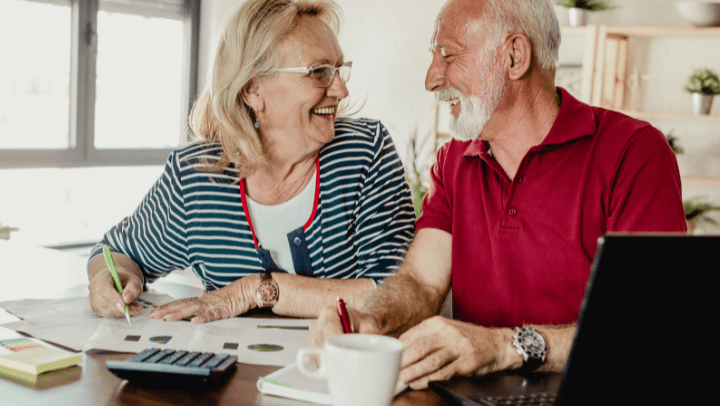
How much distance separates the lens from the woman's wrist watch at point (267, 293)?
4.81 feet

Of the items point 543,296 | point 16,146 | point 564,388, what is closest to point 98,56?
point 16,146

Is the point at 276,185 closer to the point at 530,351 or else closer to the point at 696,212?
the point at 530,351

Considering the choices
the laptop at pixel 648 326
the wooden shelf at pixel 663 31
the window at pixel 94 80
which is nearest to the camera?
the laptop at pixel 648 326

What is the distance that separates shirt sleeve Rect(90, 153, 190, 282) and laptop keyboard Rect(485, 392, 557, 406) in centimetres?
103

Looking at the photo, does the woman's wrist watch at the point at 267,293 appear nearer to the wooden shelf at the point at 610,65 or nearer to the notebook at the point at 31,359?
the notebook at the point at 31,359

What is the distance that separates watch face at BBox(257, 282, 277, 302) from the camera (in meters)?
1.47

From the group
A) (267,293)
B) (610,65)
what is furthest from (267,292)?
(610,65)

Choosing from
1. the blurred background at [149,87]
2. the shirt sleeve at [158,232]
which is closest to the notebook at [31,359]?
the shirt sleeve at [158,232]

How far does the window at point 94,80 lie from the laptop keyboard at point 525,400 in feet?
13.4

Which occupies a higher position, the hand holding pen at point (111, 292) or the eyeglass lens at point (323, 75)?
the eyeglass lens at point (323, 75)

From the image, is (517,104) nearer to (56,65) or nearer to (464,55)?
(464,55)

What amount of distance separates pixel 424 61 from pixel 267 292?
11.9 feet

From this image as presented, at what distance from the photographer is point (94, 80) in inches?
180

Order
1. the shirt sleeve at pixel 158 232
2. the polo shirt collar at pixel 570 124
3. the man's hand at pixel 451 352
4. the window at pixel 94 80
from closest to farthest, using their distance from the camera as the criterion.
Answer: the man's hand at pixel 451 352
the polo shirt collar at pixel 570 124
the shirt sleeve at pixel 158 232
the window at pixel 94 80
